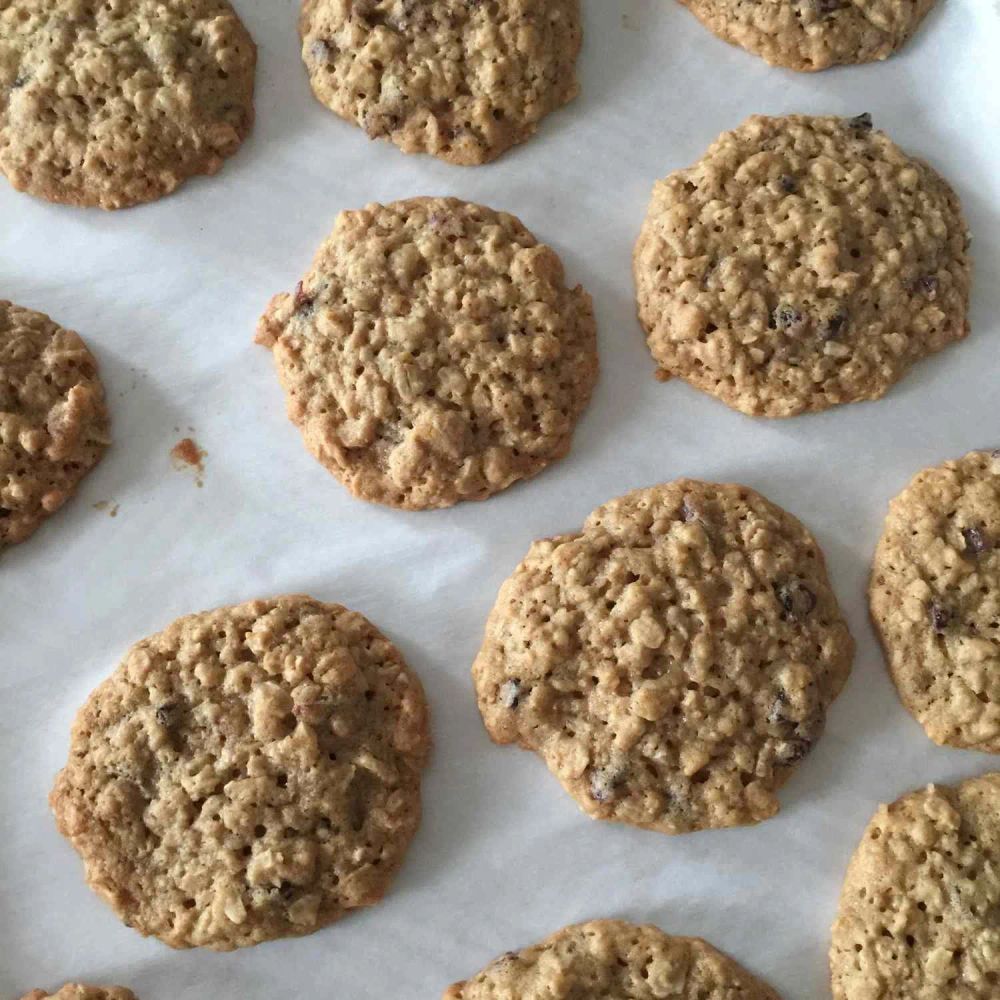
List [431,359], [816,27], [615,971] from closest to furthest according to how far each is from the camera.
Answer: [615,971] < [431,359] < [816,27]

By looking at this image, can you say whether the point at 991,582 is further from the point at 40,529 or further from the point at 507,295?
the point at 40,529

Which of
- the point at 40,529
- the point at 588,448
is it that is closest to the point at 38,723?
the point at 40,529

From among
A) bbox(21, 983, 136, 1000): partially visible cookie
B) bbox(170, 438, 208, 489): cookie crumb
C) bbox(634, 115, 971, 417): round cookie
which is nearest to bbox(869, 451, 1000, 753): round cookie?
bbox(634, 115, 971, 417): round cookie

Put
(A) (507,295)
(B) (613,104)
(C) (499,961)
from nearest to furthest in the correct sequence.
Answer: (C) (499,961), (A) (507,295), (B) (613,104)

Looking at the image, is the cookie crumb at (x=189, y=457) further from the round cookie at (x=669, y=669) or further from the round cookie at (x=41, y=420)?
the round cookie at (x=669, y=669)

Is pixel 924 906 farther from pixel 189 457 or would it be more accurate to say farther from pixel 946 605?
pixel 189 457

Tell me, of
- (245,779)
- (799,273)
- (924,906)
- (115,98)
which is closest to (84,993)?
(245,779)

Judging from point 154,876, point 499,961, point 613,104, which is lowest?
point 499,961
